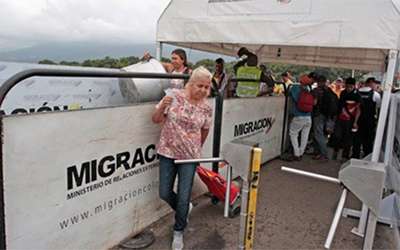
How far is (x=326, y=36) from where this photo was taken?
398 cm

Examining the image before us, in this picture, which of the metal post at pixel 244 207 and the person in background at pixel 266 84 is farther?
the person in background at pixel 266 84

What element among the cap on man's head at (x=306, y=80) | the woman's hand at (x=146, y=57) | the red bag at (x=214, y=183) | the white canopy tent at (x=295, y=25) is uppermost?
the white canopy tent at (x=295, y=25)

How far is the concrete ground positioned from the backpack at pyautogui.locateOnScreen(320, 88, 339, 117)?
217 centimetres

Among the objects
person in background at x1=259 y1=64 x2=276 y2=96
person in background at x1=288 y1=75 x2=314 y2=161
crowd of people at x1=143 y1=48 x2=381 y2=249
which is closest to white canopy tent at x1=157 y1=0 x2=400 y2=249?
crowd of people at x1=143 y1=48 x2=381 y2=249

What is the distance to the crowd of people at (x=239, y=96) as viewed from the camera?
9.47 feet

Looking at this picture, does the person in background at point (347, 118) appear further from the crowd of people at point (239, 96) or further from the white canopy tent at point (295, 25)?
the white canopy tent at point (295, 25)

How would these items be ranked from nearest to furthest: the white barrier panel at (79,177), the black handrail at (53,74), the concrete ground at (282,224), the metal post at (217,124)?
the black handrail at (53,74) < the white barrier panel at (79,177) < the concrete ground at (282,224) < the metal post at (217,124)

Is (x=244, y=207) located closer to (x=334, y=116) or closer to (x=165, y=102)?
(x=165, y=102)

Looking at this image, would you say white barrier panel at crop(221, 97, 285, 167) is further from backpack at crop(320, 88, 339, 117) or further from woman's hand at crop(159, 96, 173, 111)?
woman's hand at crop(159, 96, 173, 111)

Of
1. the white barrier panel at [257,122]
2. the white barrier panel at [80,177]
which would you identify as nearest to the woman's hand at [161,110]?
the white barrier panel at [80,177]

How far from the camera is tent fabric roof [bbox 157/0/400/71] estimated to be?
362 cm

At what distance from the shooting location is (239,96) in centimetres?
542

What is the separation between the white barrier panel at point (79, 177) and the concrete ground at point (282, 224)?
1.57 ft

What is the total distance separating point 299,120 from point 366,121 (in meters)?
1.25
